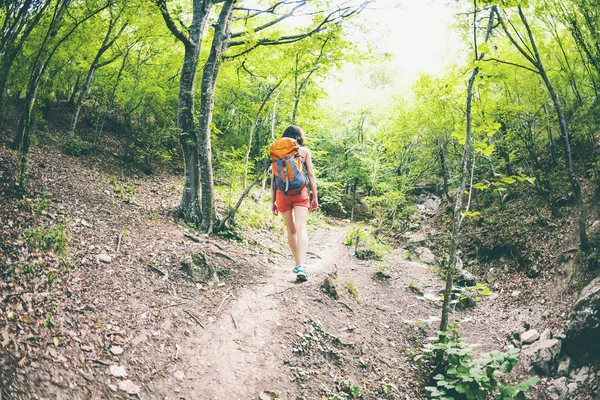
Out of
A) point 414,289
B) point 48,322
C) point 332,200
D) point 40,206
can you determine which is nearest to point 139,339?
point 48,322

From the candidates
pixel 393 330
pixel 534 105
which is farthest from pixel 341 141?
pixel 393 330

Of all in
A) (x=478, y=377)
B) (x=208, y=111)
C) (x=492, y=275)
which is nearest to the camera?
(x=478, y=377)

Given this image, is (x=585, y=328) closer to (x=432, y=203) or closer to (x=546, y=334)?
(x=546, y=334)

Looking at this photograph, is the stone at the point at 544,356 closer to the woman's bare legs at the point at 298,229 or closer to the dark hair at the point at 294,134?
the woman's bare legs at the point at 298,229

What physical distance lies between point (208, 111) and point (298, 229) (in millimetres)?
3587

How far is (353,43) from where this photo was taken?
8492 millimetres

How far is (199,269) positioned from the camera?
17.0ft

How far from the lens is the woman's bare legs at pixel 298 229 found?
205 inches

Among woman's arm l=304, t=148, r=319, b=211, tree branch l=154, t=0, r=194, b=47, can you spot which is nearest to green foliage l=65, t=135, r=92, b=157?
tree branch l=154, t=0, r=194, b=47

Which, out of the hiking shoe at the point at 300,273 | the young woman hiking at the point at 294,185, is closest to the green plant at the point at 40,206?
the young woman hiking at the point at 294,185

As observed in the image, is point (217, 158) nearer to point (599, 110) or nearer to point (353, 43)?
point (353, 43)

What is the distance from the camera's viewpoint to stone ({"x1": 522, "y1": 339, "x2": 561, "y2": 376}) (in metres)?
4.59

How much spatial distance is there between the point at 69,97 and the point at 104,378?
1704 cm

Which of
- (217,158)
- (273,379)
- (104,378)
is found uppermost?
(217,158)
